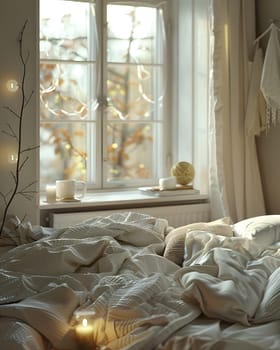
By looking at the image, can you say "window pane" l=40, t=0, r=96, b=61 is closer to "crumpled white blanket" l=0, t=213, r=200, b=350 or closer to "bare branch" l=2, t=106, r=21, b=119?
"bare branch" l=2, t=106, r=21, b=119

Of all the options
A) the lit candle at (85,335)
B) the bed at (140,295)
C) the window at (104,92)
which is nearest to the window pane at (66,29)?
the window at (104,92)

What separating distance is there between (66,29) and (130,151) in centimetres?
94

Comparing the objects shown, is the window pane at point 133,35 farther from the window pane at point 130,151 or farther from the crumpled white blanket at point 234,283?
the crumpled white blanket at point 234,283

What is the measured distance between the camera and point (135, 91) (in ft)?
14.4

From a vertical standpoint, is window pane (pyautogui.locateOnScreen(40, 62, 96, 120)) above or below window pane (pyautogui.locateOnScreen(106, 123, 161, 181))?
above

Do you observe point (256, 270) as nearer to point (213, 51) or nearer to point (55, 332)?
point (55, 332)

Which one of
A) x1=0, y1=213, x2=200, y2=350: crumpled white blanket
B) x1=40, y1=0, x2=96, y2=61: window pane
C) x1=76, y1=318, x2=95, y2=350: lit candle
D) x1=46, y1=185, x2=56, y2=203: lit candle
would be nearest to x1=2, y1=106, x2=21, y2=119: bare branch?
x1=46, y1=185, x2=56, y2=203: lit candle

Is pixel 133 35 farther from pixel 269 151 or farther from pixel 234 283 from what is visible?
pixel 234 283

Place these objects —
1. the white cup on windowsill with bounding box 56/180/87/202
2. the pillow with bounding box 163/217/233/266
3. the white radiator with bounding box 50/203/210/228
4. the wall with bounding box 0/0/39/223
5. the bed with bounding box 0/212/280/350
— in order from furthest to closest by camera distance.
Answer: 1. the white cup on windowsill with bounding box 56/180/87/202
2. the white radiator with bounding box 50/203/210/228
3. the wall with bounding box 0/0/39/223
4. the pillow with bounding box 163/217/233/266
5. the bed with bounding box 0/212/280/350

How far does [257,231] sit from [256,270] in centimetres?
72

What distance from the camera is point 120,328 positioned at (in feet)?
6.10

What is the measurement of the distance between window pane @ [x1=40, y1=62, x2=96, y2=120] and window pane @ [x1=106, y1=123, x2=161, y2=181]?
0.24m

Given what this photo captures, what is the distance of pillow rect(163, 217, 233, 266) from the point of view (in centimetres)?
275

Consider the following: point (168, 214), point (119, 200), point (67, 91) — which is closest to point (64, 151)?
point (67, 91)
